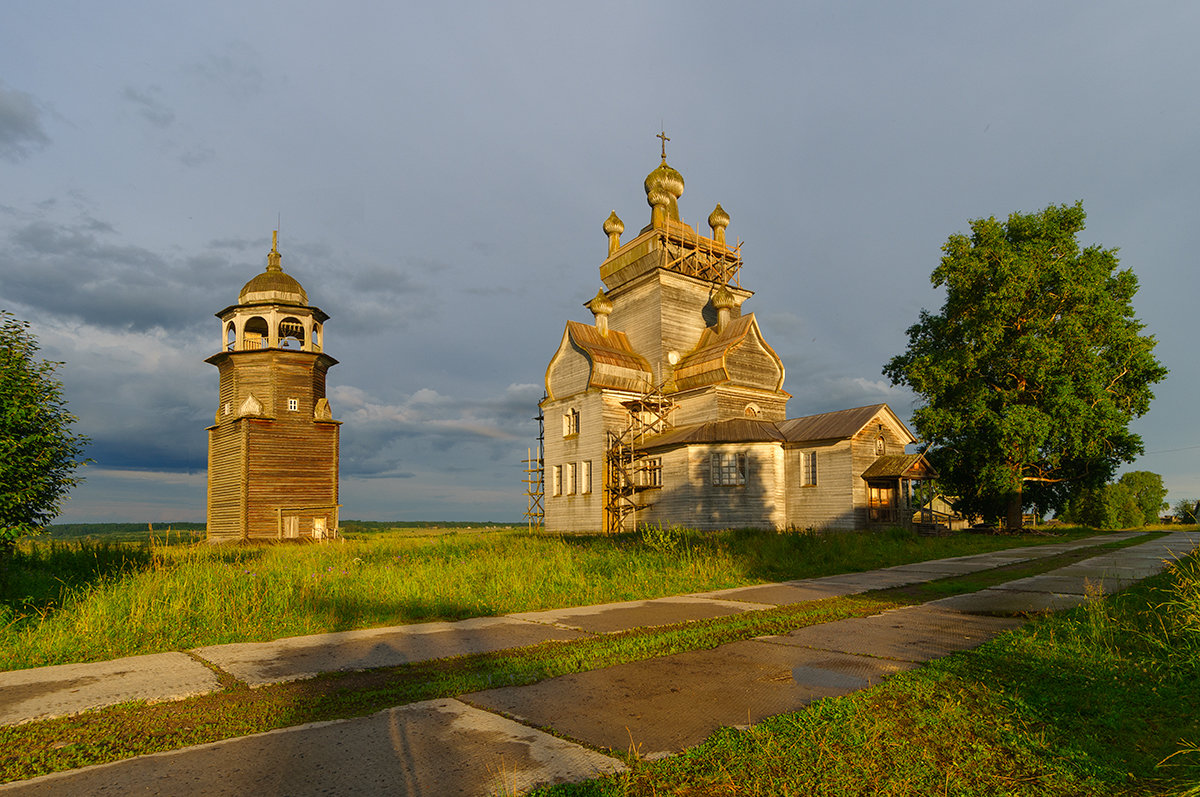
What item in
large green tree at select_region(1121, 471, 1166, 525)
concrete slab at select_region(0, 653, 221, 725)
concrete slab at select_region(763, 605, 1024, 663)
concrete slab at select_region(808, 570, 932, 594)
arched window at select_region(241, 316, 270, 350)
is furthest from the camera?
large green tree at select_region(1121, 471, 1166, 525)

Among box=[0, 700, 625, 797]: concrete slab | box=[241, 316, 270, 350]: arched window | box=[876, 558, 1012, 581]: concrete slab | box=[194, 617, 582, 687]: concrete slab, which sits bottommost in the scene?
box=[876, 558, 1012, 581]: concrete slab

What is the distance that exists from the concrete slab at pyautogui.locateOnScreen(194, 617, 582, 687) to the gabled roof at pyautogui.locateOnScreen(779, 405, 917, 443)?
2450cm

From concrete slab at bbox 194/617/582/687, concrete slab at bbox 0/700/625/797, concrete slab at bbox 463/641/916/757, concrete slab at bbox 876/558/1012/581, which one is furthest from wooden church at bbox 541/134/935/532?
concrete slab at bbox 0/700/625/797

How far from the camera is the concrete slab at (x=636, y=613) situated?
766cm

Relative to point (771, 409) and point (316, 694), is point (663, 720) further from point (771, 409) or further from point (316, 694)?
point (771, 409)

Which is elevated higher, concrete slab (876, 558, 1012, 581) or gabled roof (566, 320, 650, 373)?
gabled roof (566, 320, 650, 373)

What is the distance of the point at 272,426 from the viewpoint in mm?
34906

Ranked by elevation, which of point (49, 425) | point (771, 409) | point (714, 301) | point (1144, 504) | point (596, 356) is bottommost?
point (1144, 504)

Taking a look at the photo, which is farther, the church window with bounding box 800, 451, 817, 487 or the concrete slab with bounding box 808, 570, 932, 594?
the church window with bounding box 800, 451, 817, 487

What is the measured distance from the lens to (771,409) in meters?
34.2

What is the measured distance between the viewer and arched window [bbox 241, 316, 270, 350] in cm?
3788

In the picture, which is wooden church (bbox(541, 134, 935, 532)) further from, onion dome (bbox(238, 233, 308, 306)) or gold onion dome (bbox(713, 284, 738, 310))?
onion dome (bbox(238, 233, 308, 306))

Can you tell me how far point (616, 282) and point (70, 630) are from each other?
1432 inches

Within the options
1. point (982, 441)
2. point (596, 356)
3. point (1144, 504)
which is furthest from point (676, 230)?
point (1144, 504)
